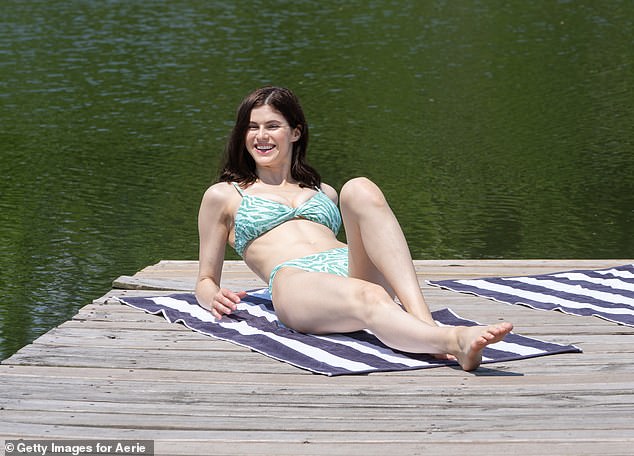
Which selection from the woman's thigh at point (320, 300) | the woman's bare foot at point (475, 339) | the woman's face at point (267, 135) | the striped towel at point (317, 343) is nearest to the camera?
the woman's bare foot at point (475, 339)

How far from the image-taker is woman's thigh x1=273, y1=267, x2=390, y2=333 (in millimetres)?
4617

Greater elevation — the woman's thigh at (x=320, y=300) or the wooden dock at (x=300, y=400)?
the woman's thigh at (x=320, y=300)

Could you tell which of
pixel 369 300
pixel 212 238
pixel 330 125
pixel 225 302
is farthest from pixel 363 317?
pixel 330 125

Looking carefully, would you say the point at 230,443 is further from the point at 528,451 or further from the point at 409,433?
the point at 528,451

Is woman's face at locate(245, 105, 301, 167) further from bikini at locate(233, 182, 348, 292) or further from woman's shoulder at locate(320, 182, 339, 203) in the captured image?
woman's shoulder at locate(320, 182, 339, 203)

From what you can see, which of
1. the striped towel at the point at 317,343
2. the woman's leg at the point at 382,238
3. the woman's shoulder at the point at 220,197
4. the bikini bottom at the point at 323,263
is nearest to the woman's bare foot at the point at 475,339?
the striped towel at the point at 317,343

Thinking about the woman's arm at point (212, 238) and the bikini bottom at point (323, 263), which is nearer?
the bikini bottom at point (323, 263)

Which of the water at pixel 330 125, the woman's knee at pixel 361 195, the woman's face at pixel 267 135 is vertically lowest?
Result: the water at pixel 330 125

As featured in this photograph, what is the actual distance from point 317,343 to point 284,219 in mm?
867

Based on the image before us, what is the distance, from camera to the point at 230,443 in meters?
3.68

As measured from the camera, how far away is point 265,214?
5441 millimetres

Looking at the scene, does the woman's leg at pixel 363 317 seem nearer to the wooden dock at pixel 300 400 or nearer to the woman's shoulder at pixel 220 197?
the wooden dock at pixel 300 400

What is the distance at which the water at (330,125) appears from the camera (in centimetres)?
914

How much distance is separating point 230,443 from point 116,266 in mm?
4894
